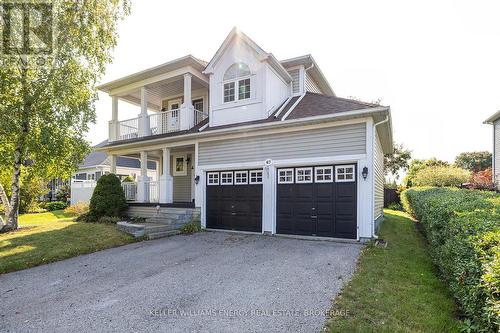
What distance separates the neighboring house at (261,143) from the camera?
8.83m

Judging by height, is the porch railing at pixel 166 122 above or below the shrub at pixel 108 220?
above

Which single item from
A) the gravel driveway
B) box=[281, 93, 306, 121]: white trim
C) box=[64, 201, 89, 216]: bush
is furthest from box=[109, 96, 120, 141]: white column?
box=[281, 93, 306, 121]: white trim

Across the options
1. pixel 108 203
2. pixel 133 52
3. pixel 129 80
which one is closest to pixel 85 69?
pixel 133 52

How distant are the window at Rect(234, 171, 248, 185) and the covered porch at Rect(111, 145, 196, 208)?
237 centimetres

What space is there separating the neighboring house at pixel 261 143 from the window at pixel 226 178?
40 millimetres

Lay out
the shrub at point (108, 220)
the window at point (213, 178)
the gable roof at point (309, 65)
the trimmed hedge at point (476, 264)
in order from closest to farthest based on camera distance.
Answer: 1. the trimmed hedge at point (476, 264)
2. the window at point (213, 178)
3. the gable roof at point (309, 65)
4. the shrub at point (108, 220)

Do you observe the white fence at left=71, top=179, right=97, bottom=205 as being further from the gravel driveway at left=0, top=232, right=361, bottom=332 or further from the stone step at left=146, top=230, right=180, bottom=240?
the gravel driveway at left=0, top=232, right=361, bottom=332

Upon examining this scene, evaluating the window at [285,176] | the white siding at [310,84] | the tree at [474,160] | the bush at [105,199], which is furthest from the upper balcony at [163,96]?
the tree at [474,160]

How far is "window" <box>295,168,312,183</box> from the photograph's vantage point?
948 centimetres

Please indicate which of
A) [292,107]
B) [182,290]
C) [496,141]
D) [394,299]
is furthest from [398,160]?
[182,290]

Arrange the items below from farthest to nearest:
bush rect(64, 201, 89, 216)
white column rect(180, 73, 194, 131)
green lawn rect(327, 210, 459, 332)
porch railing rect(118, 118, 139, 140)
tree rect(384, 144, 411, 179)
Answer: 1. tree rect(384, 144, 411, 179)
2. bush rect(64, 201, 89, 216)
3. porch railing rect(118, 118, 139, 140)
4. white column rect(180, 73, 194, 131)
5. green lawn rect(327, 210, 459, 332)

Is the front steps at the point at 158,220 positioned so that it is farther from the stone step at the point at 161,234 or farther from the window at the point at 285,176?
the window at the point at 285,176

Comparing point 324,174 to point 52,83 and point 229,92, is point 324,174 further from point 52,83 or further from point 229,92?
point 52,83

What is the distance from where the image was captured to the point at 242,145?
10.8 meters
